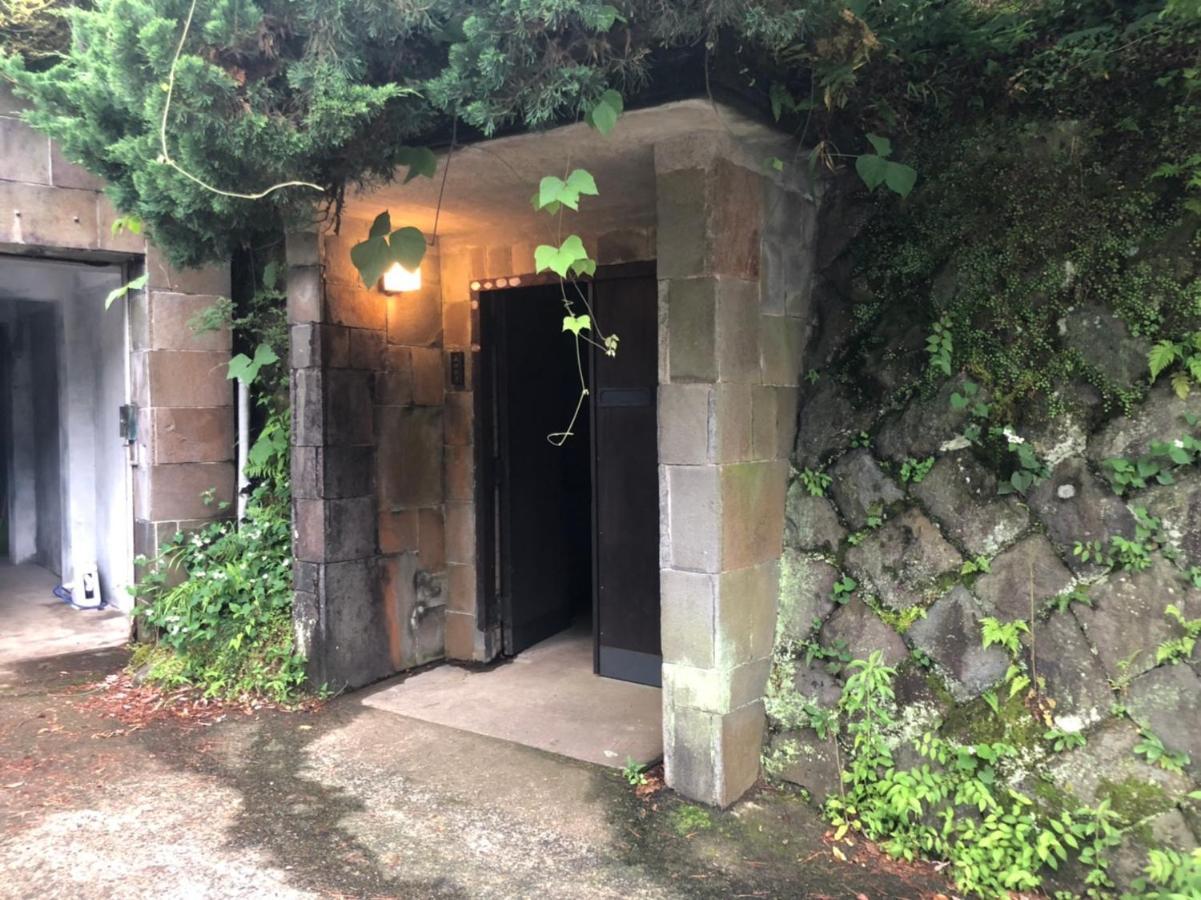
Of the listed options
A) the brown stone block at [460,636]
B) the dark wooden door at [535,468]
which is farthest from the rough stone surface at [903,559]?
the brown stone block at [460,636]

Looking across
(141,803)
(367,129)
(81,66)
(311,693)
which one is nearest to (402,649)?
(311,693)

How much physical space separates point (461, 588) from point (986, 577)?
2.95m

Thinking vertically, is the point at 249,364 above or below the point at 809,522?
above

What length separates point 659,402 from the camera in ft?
10.6

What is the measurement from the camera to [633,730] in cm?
390

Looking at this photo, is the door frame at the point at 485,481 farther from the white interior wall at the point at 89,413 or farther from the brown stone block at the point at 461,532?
the white interior wall at the point at 89,413

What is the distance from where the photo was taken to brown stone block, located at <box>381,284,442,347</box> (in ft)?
15.3

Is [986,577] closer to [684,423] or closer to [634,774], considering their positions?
[684,423]

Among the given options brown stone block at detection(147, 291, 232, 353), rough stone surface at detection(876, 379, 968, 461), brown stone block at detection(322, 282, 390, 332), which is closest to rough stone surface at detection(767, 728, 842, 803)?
rough stone surface at detection(876, 379, 968, 461)

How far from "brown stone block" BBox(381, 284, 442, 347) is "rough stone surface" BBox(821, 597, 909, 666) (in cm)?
273

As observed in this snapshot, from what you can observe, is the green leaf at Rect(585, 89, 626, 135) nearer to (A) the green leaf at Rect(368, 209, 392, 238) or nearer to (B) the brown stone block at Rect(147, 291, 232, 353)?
(A) the green leaf at Rect(368, 209, 392, 238)

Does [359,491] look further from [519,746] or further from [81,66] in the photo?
[81,66]

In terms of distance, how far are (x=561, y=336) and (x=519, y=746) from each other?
2578 mm

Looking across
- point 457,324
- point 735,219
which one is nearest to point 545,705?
point 457,324
